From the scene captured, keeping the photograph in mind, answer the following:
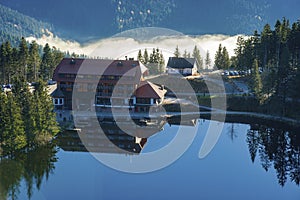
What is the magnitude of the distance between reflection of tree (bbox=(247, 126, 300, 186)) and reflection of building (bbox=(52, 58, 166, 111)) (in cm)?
1341

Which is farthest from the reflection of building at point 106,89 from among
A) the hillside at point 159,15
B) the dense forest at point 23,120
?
the hillside at point 159,15

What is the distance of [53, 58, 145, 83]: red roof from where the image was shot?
5006cm

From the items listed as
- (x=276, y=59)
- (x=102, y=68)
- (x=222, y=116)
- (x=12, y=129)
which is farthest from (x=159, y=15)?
(x=12, y=129)

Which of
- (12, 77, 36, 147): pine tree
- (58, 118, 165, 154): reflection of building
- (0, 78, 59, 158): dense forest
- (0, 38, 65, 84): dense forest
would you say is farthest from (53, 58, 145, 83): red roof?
(12, 77, 36, 147): pine tree

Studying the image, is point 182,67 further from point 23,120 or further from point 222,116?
point 23,120

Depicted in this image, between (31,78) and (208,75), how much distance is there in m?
27.8

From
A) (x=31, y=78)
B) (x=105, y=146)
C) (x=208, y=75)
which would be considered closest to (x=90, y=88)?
(x=105, y=146)

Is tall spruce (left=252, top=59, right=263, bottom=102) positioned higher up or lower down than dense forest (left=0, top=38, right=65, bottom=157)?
higher up

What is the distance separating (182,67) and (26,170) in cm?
3816

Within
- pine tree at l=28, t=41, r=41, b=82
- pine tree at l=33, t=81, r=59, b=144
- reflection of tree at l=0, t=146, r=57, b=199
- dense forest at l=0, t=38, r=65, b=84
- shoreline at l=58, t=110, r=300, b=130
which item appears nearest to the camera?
reflection of tree at l=0, t=146, r=57, b=199

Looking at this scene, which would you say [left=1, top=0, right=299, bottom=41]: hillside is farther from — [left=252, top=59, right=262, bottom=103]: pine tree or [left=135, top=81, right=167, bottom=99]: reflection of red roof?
[left=135, top=81, right=167, bottom=99]: reflection of red roof

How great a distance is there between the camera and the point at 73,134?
139 feet

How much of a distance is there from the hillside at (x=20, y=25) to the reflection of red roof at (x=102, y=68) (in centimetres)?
11285

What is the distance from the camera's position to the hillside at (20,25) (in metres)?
159
